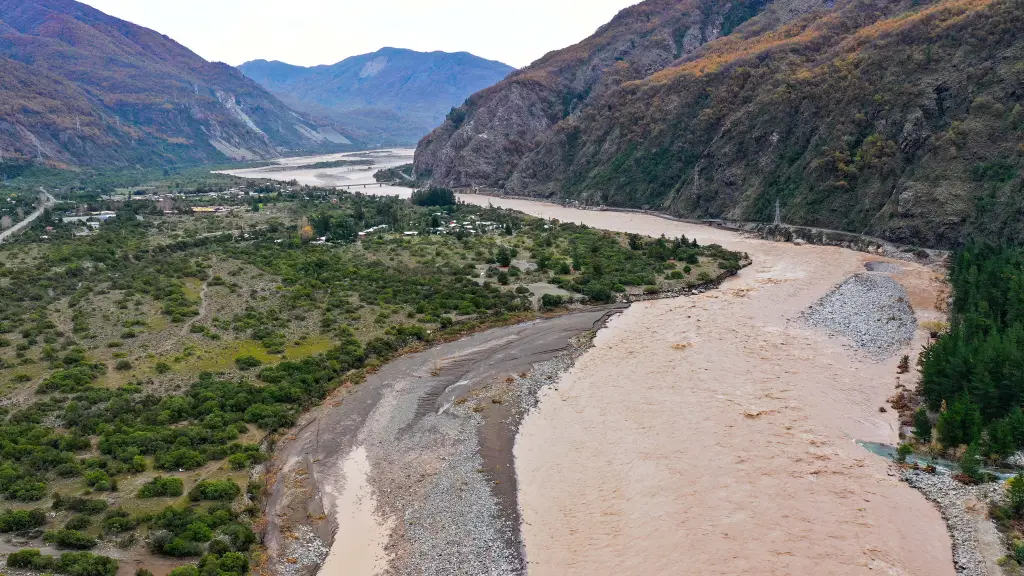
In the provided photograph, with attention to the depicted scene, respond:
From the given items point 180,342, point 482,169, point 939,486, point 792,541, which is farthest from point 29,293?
point 482,169

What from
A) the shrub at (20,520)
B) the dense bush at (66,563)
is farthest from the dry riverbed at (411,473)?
the shrub at (20,520)

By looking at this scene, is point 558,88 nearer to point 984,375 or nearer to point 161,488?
point 984,375

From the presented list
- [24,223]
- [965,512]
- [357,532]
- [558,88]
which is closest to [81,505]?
[357,532]

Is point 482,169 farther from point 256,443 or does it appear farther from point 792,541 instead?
point 792,541

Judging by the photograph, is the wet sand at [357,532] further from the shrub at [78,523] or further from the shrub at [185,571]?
the shrub at [78,523]

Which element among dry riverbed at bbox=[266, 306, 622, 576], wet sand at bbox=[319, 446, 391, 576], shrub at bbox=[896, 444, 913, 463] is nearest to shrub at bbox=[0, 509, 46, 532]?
dry riverbed at bbox=[266, 306, 622, 576]

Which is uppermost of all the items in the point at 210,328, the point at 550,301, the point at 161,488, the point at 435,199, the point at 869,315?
the point at 435,199
